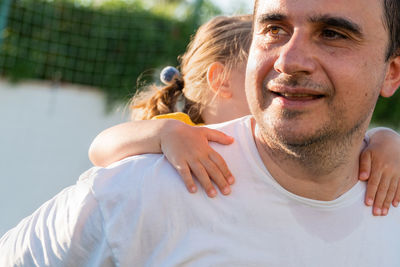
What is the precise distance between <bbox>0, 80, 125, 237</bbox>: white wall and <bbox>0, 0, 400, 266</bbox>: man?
3.92 metres

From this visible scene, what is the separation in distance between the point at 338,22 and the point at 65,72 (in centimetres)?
464

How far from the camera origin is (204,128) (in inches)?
74.7

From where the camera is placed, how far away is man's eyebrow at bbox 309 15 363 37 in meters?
1.67

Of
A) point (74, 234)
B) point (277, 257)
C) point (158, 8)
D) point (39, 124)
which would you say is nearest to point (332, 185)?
point (277, 257)

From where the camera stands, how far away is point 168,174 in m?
1.75

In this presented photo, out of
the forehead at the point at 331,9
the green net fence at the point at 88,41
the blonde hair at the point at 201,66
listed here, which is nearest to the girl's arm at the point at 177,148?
the forehead at the point at 331,9

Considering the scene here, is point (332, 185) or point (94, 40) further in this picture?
point (94, 40)

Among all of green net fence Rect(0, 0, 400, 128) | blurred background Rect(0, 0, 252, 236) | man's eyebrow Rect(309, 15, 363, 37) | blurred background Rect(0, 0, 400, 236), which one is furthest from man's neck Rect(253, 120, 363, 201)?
blurred background Rect(0, 0, 400, 236)

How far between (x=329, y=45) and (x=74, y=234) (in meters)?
0.92

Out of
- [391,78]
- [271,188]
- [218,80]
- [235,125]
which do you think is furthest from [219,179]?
[218,80]

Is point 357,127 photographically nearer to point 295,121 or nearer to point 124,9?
point 295,121

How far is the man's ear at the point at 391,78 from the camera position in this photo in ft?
6.52

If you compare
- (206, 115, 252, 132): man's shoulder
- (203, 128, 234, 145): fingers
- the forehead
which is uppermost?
the forehead

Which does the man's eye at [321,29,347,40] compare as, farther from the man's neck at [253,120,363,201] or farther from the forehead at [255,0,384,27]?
the man's neck at [253,120,363,201]
